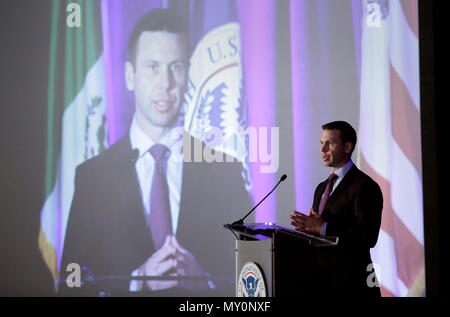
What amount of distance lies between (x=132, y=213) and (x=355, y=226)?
2.57 m

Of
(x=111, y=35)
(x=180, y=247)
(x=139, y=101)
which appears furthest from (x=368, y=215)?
(x=111, y=35)

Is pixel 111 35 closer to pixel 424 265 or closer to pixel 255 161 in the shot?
pixel 255 161

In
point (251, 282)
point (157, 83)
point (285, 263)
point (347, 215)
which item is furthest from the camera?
point (157, 83)

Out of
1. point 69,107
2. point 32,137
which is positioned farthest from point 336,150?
point 32,137

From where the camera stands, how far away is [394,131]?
481 centimetres

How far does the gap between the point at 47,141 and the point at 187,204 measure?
4.56ft

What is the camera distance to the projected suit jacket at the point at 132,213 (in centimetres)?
470

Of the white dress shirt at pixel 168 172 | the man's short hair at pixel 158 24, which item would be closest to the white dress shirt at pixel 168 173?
the white dress shirt at pixel 168 172

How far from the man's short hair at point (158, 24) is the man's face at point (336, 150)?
7.59 feet

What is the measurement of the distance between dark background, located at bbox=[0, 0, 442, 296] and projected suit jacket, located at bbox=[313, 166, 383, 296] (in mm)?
2209

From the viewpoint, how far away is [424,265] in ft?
15.4

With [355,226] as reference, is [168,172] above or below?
above

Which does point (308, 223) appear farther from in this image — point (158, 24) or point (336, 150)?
point (158, 24)

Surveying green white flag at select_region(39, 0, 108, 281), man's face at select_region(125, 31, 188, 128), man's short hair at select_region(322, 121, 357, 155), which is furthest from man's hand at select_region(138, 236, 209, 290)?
man's short hair at select_region(322, 121, 357, 155)
